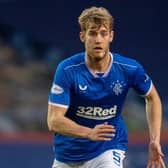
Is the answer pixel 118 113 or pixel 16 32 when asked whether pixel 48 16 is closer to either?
pixel 16 32

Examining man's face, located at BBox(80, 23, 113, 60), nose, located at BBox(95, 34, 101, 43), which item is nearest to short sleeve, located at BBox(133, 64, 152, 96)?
man's face, located at BBox(80, 23, 113, 60)

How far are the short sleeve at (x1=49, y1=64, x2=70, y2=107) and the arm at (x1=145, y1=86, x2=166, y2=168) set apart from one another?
630 mm

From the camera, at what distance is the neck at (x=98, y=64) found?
232 inches

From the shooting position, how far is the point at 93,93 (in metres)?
5.90

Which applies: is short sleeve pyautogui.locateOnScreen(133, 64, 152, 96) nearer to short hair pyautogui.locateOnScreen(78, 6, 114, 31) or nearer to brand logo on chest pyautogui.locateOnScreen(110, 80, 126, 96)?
brand logo on chest pyautogui.locateOnScreen(110, 80, 126, 96)

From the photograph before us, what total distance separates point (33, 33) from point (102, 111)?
6.38m

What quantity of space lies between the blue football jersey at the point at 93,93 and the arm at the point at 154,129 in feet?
0.25

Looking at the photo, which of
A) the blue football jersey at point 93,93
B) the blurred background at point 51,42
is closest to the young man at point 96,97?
the blue football jersey at point 93,93

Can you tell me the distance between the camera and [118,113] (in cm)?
605

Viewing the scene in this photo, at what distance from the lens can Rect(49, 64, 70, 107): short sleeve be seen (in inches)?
226

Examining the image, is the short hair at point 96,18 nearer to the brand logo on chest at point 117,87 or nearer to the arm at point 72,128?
the brand logo on chest at point 117,87

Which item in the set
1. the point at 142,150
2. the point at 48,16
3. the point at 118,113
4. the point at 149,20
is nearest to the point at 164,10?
the point at 149,20

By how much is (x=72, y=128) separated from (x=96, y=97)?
461mm

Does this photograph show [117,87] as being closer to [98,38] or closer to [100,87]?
[100,87]
